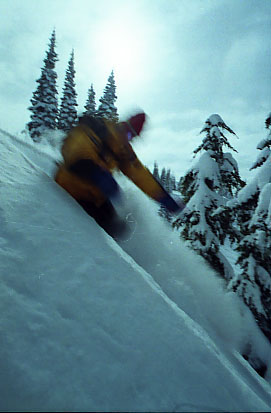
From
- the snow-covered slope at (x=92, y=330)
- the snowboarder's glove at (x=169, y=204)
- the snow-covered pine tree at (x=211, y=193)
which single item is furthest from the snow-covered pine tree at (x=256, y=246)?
the snow-covered slope at (x=92, y=330)

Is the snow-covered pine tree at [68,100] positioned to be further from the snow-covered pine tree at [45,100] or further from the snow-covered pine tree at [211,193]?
the snow-covered pine tree at [211,193]

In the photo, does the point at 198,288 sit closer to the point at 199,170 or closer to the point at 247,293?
the point at 247,293

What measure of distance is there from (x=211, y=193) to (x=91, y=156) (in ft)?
15.2

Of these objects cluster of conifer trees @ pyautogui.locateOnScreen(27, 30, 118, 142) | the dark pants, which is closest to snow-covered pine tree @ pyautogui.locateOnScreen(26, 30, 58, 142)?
cluster of conifer trees @ pyautogui.locateOnScreen(27, 30, 118, 142)

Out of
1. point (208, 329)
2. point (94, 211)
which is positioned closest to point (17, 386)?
point (208, 329)

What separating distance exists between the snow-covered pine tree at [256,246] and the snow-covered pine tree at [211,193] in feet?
3.20

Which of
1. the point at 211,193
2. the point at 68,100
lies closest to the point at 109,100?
the point at 68,100

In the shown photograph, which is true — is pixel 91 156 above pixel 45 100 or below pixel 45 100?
below

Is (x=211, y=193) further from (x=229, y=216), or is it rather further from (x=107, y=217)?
(x=107, y=217)

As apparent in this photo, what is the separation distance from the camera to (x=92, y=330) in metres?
1.86

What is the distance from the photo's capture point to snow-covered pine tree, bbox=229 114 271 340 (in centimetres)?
526

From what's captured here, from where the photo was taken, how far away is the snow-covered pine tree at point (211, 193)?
700cm

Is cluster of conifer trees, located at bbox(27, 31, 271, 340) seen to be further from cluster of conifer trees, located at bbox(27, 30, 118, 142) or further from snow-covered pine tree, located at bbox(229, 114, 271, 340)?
cluster of conifer trees, located at bbox(27, 30, 118, 142)

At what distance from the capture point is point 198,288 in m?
3.83
